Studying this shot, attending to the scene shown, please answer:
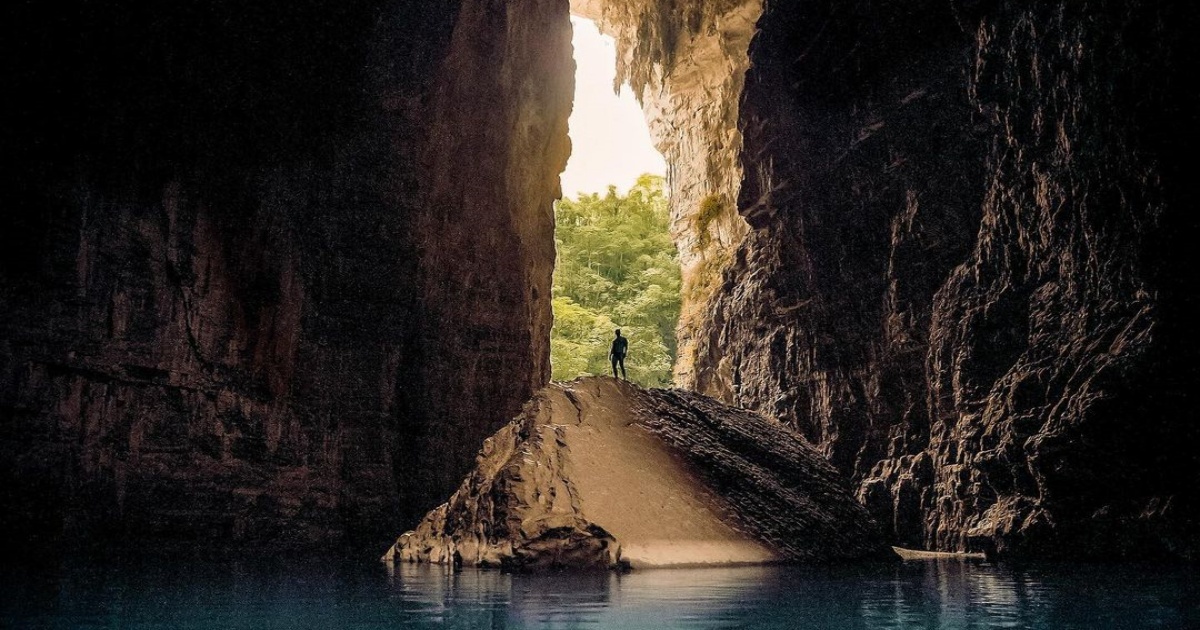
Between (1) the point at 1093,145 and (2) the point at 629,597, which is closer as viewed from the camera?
(2) the point at 629,597

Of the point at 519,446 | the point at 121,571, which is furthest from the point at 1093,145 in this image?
the point at 121,571

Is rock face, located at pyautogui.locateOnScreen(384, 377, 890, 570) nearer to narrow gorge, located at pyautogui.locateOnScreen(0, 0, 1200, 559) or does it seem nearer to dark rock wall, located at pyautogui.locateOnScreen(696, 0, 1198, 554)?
narrow gorge, located at pyautogui.locateOnScreen(0, 0, 1200, 559)

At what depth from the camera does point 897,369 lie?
1334 centimetres

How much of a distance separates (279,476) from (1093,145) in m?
10.6

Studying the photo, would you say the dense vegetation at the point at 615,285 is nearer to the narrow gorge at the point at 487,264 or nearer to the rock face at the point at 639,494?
the narrow gorge at the point at 487,264

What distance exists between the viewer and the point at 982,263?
1173 cm

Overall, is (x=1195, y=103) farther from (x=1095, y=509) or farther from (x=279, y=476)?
(x=279, y=476)

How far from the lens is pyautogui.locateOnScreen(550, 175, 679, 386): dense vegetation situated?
29.4m

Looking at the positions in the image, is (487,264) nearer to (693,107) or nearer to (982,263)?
Result: (982,263)

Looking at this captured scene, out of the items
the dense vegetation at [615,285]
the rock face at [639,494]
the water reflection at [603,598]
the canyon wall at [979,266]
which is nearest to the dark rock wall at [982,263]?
the canyon wall at [979,266]

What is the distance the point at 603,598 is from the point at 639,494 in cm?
336

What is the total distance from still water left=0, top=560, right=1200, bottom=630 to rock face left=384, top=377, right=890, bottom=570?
1.78 ft

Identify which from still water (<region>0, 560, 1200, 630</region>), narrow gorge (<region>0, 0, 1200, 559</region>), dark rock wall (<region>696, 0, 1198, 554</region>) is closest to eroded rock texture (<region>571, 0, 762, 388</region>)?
dark rock wall (<region>696, 0, 1198, 554</region>)

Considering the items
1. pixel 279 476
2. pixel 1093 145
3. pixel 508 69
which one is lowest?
pixel 279 476
